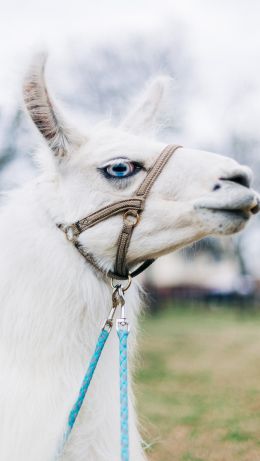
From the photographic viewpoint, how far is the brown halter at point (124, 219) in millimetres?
3072

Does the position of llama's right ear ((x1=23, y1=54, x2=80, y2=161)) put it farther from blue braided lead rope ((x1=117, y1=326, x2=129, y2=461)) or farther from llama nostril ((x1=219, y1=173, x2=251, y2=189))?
blue braided lead rope ((x1=117, y1=326, x2=129, y2=461))

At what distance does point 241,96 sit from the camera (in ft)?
76.1

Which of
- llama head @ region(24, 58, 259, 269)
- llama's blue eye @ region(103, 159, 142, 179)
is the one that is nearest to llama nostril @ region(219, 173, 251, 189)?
llama head @ region(24, 58, 259, 269)

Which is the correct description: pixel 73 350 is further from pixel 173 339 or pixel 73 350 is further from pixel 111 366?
pixel 173 339

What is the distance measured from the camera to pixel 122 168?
3.18 m

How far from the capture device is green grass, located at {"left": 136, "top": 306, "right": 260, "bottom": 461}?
19.8 feet

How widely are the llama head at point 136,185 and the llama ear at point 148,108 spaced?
0.50 metres

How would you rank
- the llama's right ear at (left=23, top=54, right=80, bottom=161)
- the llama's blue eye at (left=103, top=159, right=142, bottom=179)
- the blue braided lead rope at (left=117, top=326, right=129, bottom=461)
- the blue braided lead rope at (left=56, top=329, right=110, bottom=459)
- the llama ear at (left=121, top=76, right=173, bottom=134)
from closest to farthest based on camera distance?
the blue braided lead rope at (left=117, top=326, right=129, bottom=461) → the blue braided lead rope at (left=56, top=329, right=110, bottom=459) → the llama's right ear at (left=23, top=54, right=80, bottom=161) → the llama's blue eye at (left=103, top=159, right=142, bottom=179) → the llama ear at (left=121, top=76, right=173, bottom=134)

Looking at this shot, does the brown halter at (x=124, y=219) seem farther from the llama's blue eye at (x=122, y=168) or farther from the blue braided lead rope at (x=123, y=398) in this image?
the blue braided lead rope at (x=123, y=398)

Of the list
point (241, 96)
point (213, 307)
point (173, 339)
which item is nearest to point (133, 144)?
point (173, 339)

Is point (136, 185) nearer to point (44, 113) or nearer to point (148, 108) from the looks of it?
point (44, 113)

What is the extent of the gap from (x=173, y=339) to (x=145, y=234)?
15248 mm

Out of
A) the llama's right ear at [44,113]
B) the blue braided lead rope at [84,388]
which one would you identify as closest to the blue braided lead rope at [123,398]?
the blue braided lead rope at [84,388]

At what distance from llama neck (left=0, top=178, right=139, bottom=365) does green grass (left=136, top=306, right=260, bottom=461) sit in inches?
45.3
